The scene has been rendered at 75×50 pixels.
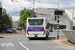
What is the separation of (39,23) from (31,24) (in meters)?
1.12

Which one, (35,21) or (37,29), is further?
(35,21)

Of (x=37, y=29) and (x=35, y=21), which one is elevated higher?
(x=35, y=21)

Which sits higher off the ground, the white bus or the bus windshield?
the bus windshield

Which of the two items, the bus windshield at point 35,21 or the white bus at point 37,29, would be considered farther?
the bus windshield at point 35,21

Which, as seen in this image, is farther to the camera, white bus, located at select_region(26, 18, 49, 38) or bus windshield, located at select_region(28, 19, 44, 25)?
bus windshield, located at select_region(28, 19, 44, 25)

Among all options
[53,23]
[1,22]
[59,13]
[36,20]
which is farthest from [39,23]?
[53,23]

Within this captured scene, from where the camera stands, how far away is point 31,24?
23.2 m

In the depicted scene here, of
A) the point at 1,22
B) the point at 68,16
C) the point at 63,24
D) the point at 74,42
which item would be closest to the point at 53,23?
the point at 63,24

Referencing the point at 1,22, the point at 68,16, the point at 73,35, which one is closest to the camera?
the point at 73,35

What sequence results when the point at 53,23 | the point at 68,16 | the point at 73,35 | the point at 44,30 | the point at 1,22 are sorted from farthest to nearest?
1. the point at 68,16
2. the point at 53,23
3. the point at 1,22
4. the point at 44,30
5. the point at 73,35

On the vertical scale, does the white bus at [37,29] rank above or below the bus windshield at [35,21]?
below

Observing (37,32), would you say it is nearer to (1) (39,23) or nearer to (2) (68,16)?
(1) (39,23)

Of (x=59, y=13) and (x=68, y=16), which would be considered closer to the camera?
(x=59, y=13)

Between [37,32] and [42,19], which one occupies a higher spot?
[42,19]
